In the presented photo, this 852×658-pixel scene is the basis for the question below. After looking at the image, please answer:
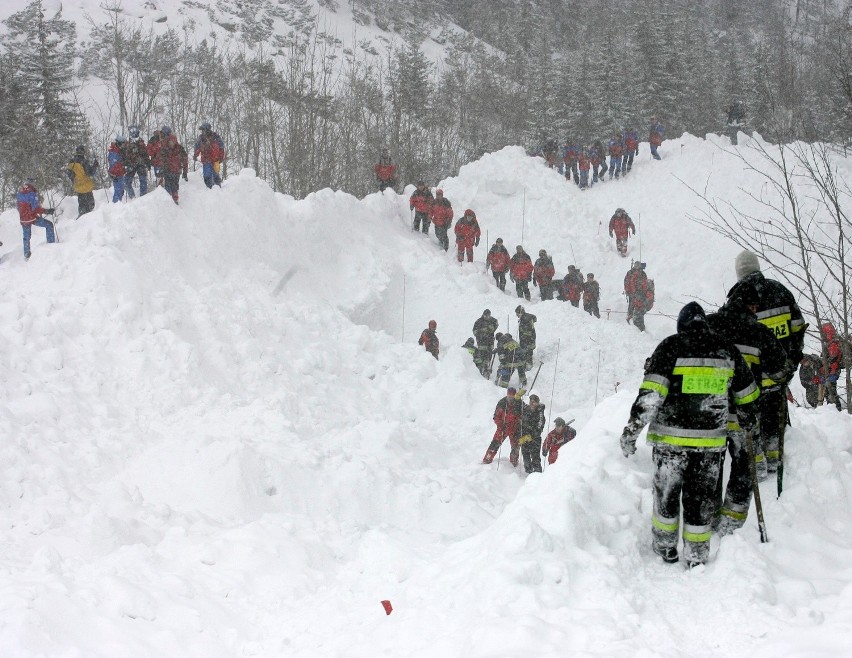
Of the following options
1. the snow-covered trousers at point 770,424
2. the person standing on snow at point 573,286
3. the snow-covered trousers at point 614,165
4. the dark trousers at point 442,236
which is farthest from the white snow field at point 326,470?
the snow-covered trousers at point 614,165

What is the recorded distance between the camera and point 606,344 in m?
14.3

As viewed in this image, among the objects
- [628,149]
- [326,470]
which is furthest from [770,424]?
[628,149]

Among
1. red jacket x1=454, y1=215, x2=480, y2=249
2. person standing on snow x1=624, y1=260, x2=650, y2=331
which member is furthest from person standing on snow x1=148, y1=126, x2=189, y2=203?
person standing on snow x1=624, y1=260, x2=650, y2=331

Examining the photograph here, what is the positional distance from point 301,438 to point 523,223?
12.0 metres

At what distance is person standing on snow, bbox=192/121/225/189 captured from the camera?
12734 millimetres

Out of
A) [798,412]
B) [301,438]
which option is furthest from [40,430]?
A: [798,412]

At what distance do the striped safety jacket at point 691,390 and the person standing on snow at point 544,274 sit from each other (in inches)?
474

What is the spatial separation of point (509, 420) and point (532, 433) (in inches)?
14.7

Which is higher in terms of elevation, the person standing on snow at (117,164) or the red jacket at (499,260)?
the person standing on snow at (117,164)

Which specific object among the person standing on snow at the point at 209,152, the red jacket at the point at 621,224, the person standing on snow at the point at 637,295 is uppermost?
the person standing on snow at the point at 209,152

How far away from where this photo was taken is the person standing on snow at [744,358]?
450 centimetres

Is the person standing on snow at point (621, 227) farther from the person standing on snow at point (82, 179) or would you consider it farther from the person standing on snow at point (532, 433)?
the person standing on snow at point (82, 179)

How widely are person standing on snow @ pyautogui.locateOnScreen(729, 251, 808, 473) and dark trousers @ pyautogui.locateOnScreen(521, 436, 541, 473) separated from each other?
4.80 meters

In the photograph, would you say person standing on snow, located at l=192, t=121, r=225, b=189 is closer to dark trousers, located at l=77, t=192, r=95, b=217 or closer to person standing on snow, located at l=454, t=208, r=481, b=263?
dark trousers, located at l=77, t=192, r=95, b=217
